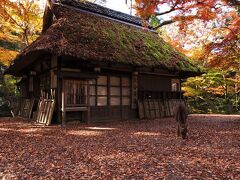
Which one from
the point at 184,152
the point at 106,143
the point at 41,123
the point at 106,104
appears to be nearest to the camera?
the point at 184,152

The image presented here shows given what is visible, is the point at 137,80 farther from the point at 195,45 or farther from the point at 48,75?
the point at 195,45

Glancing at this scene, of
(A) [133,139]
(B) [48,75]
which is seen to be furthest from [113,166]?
(B) [48,75]

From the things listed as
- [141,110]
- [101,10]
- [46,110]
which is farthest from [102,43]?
[141,110]

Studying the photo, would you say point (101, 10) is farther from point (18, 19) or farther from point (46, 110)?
point (46, 110)

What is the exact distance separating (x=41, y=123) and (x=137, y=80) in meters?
6.62

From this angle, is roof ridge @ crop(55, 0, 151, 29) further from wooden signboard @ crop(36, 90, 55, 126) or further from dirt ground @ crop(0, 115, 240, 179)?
dirt ground @ crop(0, 115, 240, 179)

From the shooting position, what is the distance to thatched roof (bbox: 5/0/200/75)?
12.5m

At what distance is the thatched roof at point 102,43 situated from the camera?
1245 centimetres

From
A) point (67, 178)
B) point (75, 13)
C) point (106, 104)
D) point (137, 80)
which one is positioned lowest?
point (67, 178)

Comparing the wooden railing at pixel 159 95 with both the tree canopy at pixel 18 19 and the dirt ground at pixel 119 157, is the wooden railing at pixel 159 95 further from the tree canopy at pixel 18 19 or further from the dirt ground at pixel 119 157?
the tree canopy at pixel 18 19

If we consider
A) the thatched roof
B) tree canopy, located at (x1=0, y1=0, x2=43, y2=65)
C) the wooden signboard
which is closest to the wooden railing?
the thatched roof

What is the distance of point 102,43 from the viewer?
46.6 feet

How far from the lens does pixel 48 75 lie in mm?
15430

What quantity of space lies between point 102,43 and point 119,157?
9.03 m
